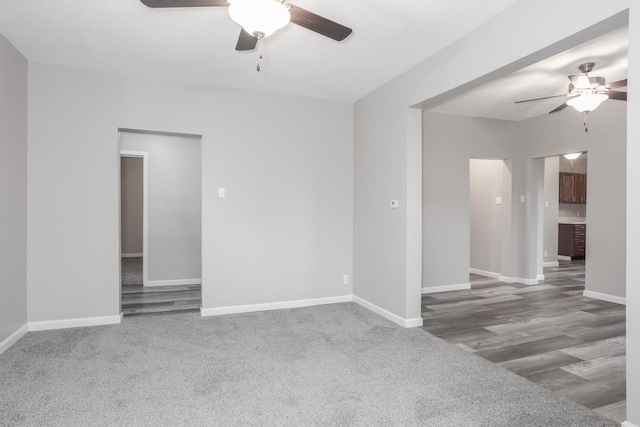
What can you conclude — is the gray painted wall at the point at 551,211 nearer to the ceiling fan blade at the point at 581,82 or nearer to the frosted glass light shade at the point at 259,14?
the ceiling fan blade at the point at 581,82

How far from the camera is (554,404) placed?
2193 millimetres

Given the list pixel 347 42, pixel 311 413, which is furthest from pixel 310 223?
pixel 311 413

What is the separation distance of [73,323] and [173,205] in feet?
8.14

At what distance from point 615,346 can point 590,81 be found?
2.50 meters

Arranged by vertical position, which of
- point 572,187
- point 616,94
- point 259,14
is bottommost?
point 572,187

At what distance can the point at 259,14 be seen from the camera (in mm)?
1856

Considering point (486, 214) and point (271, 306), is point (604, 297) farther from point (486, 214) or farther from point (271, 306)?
point (271, 306)

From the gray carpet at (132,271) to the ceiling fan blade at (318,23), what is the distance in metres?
5.10

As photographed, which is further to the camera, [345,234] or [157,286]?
[157,286]

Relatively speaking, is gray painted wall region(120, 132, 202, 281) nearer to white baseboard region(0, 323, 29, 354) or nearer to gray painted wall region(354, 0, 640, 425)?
white baseboard region(0, 323, 29, 354)

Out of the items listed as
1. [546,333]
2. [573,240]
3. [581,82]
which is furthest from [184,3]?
[573,240]

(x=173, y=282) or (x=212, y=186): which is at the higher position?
(x=212, y=186)

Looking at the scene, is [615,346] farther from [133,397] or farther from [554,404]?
[133,397]

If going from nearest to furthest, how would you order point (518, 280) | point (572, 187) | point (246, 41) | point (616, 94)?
point (246, 41)
point (616, 94)
point (518, 280)
point (572, 187)
